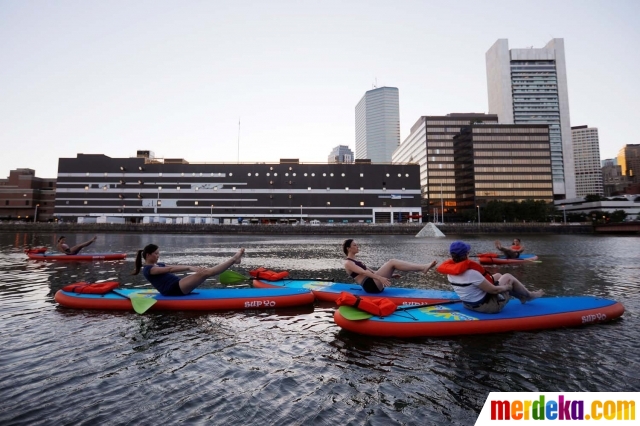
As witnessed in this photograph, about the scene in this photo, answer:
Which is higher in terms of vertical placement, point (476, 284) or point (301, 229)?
point (301, 229)

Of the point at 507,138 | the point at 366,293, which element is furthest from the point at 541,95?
the point at 366,293

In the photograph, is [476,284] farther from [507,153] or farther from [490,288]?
[507,153]

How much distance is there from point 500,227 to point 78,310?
88.0 meters

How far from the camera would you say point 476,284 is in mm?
7672

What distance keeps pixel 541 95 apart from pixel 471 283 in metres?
191

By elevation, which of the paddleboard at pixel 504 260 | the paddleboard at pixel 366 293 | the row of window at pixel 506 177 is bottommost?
the paddleboard at pixel 504 260

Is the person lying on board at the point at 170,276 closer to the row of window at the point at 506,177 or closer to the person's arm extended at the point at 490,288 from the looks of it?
the person's arm extended at the point at 490,288

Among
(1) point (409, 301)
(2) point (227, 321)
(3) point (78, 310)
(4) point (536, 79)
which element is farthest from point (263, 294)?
(4) point (536, 79)

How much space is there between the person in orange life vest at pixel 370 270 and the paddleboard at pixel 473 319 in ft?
3.48

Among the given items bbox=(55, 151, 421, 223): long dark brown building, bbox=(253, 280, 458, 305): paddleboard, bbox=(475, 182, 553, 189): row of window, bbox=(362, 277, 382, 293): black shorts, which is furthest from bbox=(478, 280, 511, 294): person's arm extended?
bbox=(475, 182, 553, 189): row of window

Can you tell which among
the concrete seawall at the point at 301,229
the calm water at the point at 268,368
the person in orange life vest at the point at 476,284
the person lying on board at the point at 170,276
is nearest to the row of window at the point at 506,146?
the concrete seawall at the point at 301,229

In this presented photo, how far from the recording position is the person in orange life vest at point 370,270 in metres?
8.92

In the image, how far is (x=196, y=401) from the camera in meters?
4.74

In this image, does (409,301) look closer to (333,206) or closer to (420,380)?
(420,380)
